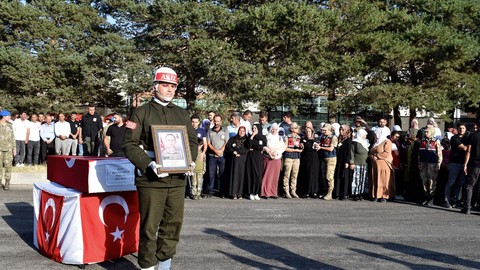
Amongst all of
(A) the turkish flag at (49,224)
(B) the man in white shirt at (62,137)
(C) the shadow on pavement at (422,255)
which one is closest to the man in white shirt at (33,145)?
(B) the man in white shirt at (62,137)

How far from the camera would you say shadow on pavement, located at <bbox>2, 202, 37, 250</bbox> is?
7.60 meters

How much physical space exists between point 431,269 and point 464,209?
5352mm

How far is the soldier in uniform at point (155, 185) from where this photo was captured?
5.33m

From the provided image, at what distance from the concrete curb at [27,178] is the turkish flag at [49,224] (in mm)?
8149

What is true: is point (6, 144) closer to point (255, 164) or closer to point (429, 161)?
point (255, 164)

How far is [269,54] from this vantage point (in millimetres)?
24984

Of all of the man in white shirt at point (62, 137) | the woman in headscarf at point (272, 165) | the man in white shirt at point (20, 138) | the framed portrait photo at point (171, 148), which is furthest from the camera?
the man in white shirt at point (62, 137)

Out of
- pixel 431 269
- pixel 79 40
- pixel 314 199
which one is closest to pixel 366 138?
pixel 314 199

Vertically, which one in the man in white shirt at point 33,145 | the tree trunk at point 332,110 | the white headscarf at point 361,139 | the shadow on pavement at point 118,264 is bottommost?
the shadow on pavement at point 118,264

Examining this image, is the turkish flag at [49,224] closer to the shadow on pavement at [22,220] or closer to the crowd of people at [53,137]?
the shadow on pavement at [22,220]

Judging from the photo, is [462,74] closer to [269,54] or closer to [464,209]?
[269,54]

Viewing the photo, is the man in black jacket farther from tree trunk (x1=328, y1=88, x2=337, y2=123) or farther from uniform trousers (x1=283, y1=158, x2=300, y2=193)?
tree trunk (x1=328, y1=88, x2=337, y2=123)

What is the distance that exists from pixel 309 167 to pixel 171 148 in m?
8.06

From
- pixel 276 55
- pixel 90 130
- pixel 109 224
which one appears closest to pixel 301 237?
pixel 109 224
